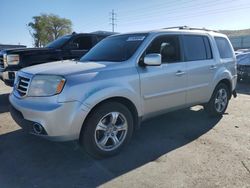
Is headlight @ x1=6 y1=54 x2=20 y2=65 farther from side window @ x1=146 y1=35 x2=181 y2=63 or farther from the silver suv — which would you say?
side window @ x1=146 y1=35 x2=181 y2=63

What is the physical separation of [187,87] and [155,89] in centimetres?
89

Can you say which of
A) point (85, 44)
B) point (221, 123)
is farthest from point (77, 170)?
point (85, 44)

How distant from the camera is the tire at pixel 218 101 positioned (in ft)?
19.2

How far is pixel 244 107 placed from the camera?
23.5 ft

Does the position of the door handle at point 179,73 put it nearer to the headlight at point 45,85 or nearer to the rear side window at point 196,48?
the rear side window at point 196,48

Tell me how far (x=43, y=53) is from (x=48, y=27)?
211ft

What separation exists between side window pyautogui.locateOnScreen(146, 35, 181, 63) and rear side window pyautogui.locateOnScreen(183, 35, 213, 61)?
0.24 m

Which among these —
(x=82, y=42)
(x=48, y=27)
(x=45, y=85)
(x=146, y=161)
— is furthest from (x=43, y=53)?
(x=48, y=27)

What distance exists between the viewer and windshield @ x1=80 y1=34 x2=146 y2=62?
14.5 feet

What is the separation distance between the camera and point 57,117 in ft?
11.2

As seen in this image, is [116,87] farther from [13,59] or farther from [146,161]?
[13,59]

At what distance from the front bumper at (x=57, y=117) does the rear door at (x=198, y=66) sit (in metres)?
2.40

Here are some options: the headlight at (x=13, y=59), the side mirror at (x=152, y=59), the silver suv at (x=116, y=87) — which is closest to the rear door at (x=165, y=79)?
the silver suv at (x=116, y=87)

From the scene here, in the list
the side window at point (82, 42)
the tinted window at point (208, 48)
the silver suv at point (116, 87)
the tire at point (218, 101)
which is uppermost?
the side window at point (82, 42)
